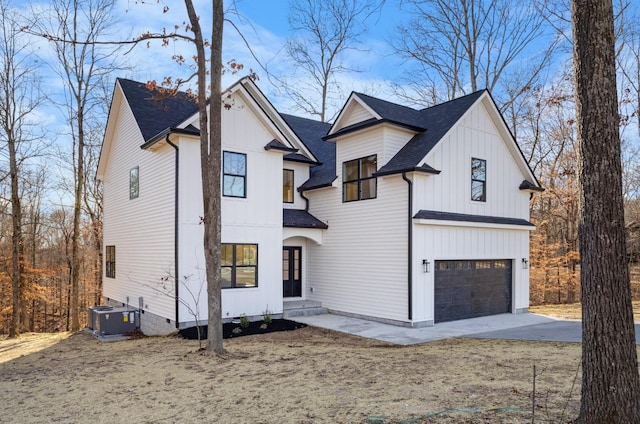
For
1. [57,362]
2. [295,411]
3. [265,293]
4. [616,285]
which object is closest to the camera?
[616,285]

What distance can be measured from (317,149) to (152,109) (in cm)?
643

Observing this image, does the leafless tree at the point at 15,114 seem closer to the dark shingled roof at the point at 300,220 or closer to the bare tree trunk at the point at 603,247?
the dark shingled roof at the point at 300,220

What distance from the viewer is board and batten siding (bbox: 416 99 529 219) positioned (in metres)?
13.0

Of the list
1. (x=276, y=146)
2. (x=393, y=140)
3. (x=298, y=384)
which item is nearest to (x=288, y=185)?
(x=276, y=146)

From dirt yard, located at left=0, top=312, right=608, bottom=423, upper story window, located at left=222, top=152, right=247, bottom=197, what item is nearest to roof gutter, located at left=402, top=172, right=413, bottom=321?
dirt yard, located at left=0, top=312, right=608, bottom=423

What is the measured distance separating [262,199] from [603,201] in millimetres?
10481

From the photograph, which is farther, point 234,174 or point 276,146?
point 276,146

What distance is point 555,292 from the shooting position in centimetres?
2480

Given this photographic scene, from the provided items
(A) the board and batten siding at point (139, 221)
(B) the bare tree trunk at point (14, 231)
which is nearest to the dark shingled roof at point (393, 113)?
(A) the board and batten siding at point (139, 221)

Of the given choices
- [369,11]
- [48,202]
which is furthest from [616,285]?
[48,202]

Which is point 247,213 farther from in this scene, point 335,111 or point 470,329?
point 335,111

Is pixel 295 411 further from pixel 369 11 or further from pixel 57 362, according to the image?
pixel 57 362

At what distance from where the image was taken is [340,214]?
15109 millimetres

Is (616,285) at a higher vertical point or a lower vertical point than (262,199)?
lower
